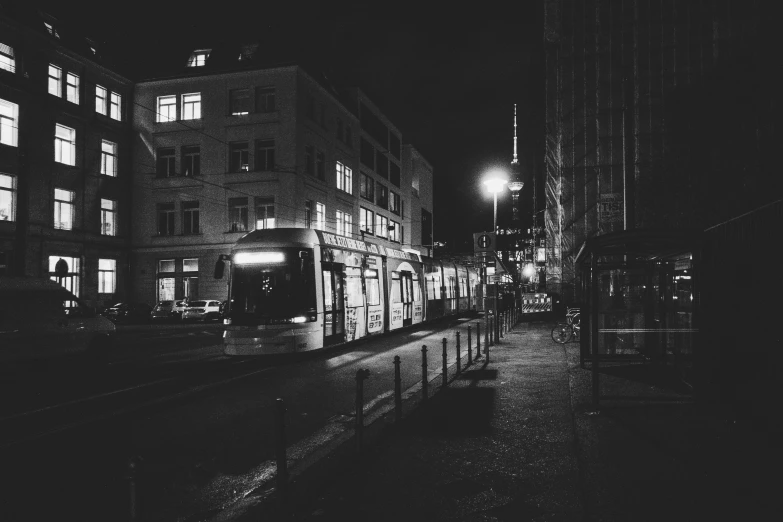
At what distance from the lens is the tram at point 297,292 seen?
48.6 feet

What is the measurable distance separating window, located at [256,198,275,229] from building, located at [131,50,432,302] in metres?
0.06

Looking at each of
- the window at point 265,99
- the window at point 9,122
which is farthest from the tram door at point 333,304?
the window at point 265,99

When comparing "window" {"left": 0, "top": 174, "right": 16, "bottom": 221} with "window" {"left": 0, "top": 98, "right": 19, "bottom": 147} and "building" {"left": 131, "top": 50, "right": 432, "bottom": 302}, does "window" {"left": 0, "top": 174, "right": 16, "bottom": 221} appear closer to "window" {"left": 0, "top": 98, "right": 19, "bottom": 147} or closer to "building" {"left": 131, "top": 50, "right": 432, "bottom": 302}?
"window" {"left": 0, "top": 98, "right": 19, "bottom": 147}

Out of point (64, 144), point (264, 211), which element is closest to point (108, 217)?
point (64, 144)

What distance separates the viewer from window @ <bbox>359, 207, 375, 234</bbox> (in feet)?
170

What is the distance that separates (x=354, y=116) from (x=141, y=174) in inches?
681

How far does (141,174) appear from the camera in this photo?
4097 centimetres

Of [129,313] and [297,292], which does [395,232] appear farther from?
[297,292]

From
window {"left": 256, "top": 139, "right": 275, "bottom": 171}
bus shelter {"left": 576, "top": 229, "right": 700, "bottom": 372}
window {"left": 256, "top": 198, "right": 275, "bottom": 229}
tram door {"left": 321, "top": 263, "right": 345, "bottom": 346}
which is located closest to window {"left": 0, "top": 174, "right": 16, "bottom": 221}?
window {"left": 256, "top": 198, "right": 275, "bottom": 229}

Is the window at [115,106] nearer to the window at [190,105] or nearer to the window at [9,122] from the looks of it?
the window at [190,105]

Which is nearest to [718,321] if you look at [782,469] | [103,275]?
[782,469]

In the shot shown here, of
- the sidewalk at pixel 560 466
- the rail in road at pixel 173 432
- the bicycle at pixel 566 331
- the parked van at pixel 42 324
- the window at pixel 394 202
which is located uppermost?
the window at pixel 394 202

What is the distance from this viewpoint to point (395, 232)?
61438 millimetres

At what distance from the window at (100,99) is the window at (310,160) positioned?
41.3 ft
